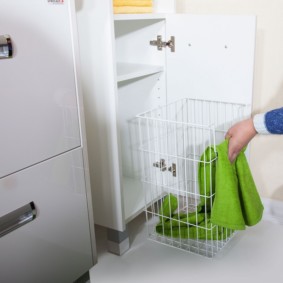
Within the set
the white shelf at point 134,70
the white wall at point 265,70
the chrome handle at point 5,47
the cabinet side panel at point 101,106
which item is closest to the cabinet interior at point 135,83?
the white shelf at point 134,70

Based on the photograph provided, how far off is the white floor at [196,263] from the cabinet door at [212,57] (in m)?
0.51

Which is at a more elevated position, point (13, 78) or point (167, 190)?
point (13, 78)

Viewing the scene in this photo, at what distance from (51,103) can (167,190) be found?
2.23 feet

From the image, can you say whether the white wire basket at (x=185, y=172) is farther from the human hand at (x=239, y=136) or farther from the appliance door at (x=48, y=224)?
the appliance door at (x=48, y=224)

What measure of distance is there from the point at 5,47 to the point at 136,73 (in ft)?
1.93

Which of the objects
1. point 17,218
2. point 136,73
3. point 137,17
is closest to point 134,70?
point 136,73

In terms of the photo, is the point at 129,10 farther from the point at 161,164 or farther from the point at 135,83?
the point at 161,164

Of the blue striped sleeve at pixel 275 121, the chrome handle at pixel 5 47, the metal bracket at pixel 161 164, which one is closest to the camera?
the chrome handle at pixel 5 47

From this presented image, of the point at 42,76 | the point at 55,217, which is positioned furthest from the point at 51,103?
the point at 55,217

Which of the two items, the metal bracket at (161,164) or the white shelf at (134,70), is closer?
the white shelf at (134,70)

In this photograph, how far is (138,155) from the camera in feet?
5.16

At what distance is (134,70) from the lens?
54.2 inches

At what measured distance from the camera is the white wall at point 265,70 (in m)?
1.39

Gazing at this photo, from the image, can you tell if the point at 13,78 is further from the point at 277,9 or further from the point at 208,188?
the point at 277,9
